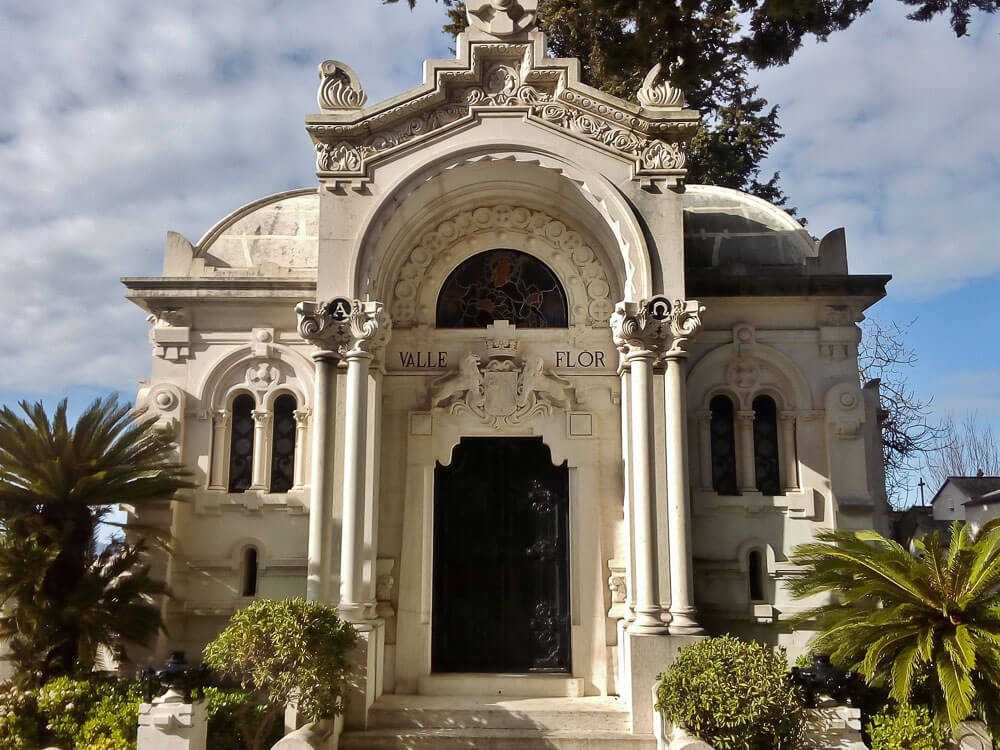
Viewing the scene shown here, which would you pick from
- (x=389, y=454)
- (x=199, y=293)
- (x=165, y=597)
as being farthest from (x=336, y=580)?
(x=199, y=293)

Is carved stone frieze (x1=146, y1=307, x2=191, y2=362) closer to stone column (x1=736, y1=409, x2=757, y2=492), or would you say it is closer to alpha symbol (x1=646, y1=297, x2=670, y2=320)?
alpha symbol (x1=646, y1=297, x2=670, y2=320)

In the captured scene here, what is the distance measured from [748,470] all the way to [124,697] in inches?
361

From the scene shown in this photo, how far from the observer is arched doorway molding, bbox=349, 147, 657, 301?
12.0 meters

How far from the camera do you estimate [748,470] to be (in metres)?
13.2

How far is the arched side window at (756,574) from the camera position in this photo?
1287 centimetres

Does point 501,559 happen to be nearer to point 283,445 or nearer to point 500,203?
point 283,445

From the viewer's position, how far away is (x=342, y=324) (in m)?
11.7

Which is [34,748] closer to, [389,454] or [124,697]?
→ [124,697]

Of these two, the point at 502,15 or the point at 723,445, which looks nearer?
the point at 502,15

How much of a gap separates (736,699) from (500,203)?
7880 millimetres

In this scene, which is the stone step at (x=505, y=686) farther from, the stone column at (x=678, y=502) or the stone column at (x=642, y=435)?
the stone column at (x=678, y=502)

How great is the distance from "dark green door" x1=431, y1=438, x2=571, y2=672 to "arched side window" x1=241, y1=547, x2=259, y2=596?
288 centimetres

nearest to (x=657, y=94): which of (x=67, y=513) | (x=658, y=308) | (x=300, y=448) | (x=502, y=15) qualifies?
(x=502, y=15)

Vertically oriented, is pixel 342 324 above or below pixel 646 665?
above
